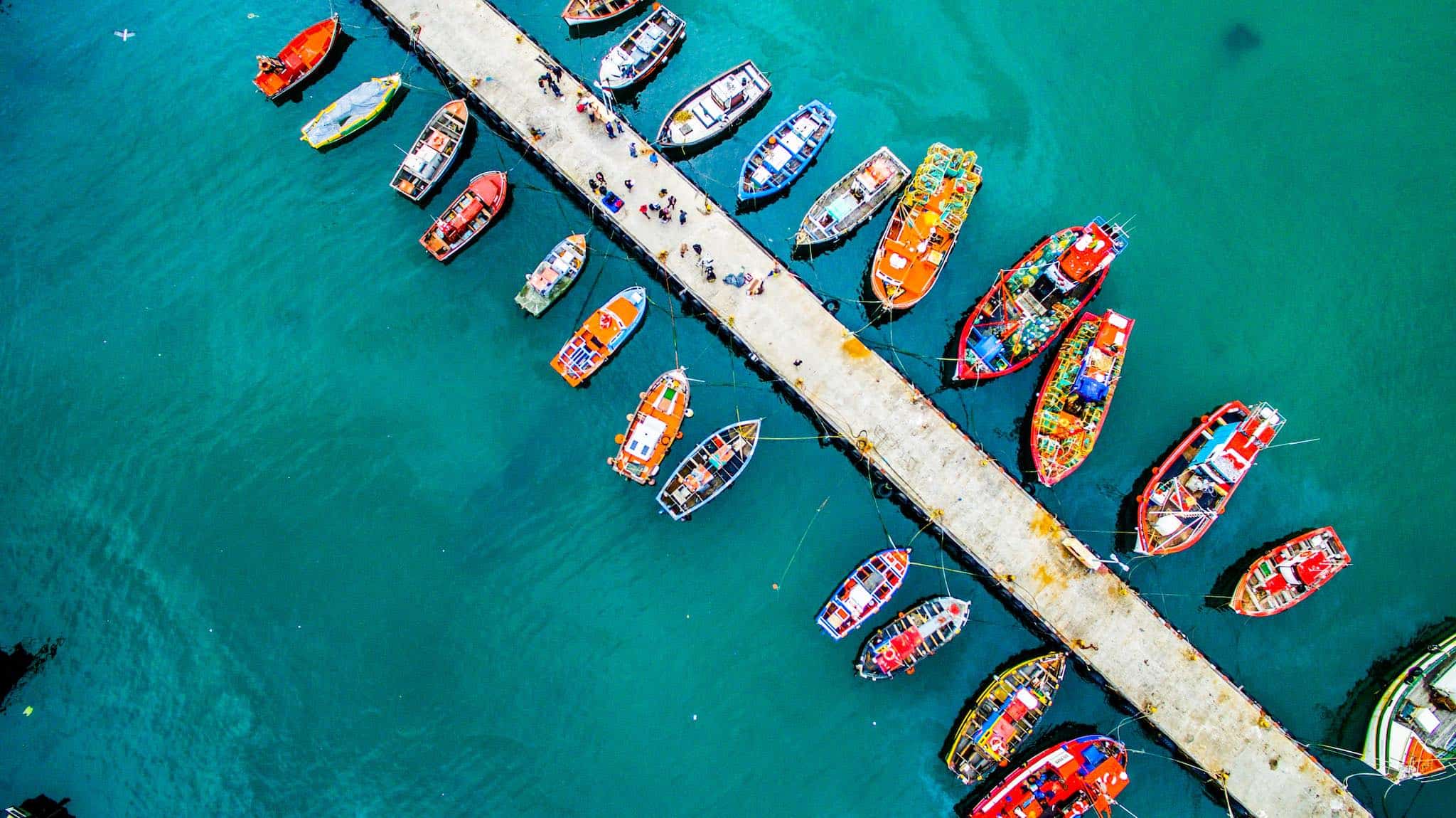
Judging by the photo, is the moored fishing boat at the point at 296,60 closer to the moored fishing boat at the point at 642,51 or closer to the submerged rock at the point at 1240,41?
the moored fishing boat at the point at 642,51

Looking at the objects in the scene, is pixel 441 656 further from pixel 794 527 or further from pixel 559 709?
pixel 794 527

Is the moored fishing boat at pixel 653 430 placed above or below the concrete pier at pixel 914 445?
below

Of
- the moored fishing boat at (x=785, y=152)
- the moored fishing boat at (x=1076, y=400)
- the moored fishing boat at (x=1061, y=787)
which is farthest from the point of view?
the moored fishing boat at (x=785, y=152)

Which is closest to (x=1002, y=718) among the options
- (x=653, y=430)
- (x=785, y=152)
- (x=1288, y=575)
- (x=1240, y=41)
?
(x=1288, y=575)

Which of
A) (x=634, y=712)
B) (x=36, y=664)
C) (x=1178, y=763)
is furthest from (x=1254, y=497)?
(x=36, y=664)

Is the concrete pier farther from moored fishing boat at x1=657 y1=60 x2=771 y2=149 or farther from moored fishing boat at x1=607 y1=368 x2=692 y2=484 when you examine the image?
moored fishing boat at x1=607 y1=368 x2=692 y2=484

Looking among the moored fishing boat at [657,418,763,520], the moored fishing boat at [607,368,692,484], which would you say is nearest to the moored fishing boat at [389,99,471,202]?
the moored fishing boat at [607,368,692,484]

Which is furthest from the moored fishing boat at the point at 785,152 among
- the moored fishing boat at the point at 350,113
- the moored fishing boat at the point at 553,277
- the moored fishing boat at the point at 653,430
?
the moored fishing boat at the point at 350,113
